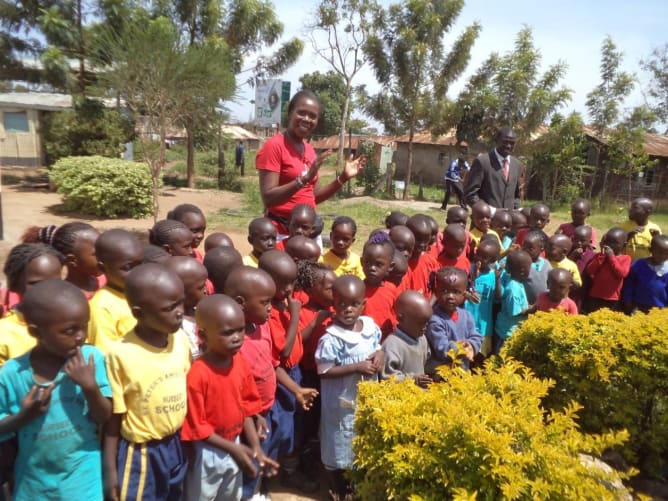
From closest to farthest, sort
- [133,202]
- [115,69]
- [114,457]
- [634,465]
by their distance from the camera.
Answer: [114,457] < [634,465] < [115,69] < [133,202]

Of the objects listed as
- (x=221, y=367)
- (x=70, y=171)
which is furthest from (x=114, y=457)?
(x=70, y=171)

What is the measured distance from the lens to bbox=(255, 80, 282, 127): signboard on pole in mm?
18594

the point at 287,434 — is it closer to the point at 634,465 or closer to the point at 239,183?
the point at 634,465

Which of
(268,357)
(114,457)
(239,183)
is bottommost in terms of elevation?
(239,183)

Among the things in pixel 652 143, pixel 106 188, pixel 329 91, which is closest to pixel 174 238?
pixel 106 188

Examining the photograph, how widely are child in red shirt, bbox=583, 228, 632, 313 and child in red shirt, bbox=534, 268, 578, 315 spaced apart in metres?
0.86

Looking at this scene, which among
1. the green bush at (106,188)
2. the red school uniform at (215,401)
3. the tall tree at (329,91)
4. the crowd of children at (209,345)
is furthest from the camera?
the tall tree at (329,91)

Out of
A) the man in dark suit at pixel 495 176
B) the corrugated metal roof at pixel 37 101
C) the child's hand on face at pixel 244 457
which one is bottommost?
the child's hand on face at pixel 244 457

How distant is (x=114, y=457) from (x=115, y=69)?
32.1 ft

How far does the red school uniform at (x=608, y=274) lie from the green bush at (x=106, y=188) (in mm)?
10603

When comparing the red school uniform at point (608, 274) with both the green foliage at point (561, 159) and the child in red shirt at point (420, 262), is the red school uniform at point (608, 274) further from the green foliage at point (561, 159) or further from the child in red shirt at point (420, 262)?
the green foliage at point (561, 159)

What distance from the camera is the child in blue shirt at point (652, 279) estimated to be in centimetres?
425

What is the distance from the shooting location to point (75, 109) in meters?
16.2

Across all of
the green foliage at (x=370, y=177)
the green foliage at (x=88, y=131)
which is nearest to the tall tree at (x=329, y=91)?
the green foliage at (x=370, y=177)
